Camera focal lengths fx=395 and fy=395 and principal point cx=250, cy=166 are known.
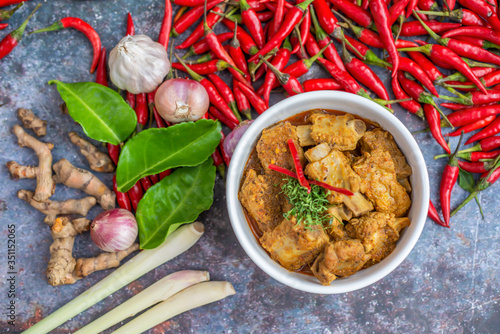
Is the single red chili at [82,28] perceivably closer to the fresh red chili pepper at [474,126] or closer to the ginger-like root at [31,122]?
the ginger-like root at [31,122]

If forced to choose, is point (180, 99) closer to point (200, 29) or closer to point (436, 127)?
point (200, 29)

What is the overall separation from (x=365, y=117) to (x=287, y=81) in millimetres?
535

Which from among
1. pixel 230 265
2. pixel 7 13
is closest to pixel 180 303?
pixel 230 265

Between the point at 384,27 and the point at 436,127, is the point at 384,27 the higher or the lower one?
the higher one

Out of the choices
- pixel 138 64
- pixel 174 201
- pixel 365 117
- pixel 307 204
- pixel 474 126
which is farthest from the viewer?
pixel 474 126

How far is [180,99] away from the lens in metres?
2.24

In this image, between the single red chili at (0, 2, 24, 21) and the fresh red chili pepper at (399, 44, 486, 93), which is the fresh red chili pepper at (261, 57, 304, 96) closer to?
the fresh red chili pepper at (399, 44, 486, 93)

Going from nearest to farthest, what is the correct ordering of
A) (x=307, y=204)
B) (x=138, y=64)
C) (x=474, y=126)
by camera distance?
(x=307, y=204) → (x=138, y=64) → (x=474, y=126)

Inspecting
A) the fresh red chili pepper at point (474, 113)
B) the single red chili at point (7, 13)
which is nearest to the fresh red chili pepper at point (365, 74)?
the fresh red chili pepper at point (474, 113)

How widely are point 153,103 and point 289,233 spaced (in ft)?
3.93

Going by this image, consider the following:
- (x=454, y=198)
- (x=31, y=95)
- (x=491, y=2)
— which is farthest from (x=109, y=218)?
(x=491, y=2)

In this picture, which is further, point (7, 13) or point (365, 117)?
point (7, 13)

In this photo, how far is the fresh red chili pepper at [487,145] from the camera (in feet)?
8.03

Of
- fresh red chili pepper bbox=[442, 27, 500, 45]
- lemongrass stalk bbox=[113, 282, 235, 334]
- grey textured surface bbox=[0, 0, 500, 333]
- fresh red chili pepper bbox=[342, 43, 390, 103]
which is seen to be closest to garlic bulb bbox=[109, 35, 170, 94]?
grey textured surface bbox=[0, 0, 500, 333]
